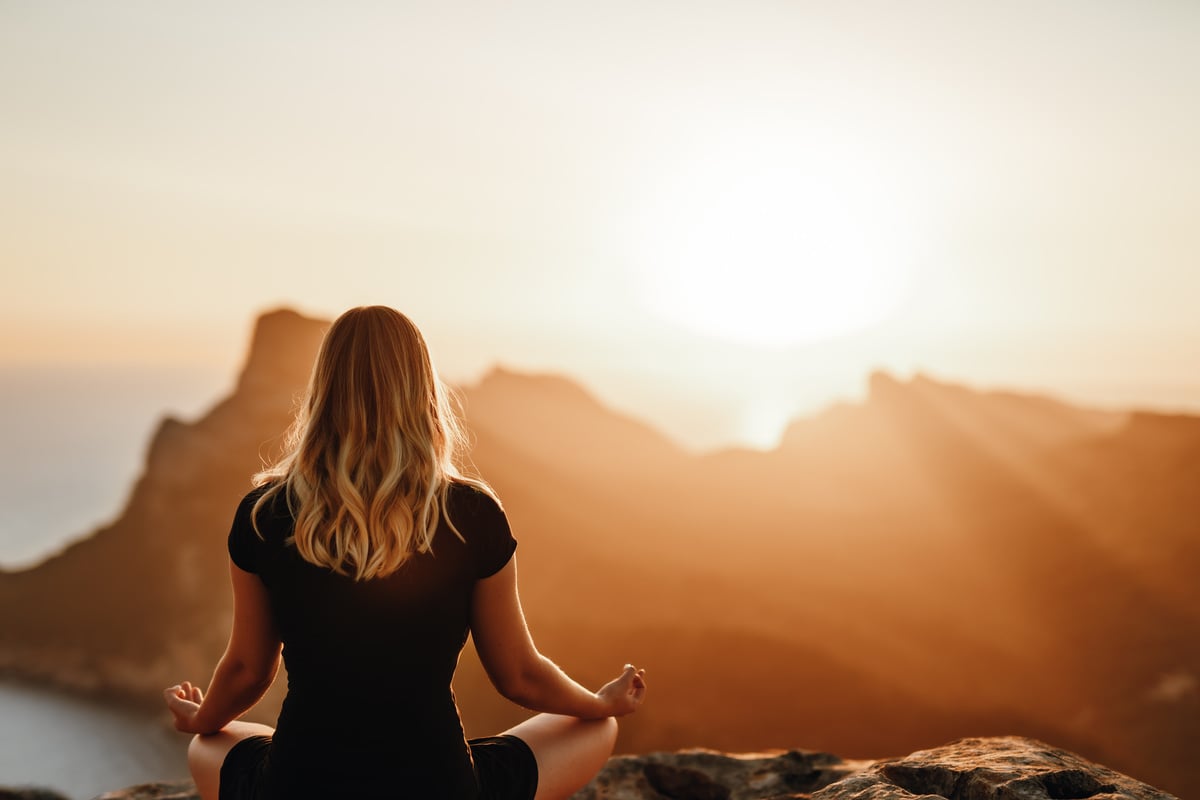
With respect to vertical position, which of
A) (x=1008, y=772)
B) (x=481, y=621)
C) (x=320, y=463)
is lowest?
(x=1008, y=772)

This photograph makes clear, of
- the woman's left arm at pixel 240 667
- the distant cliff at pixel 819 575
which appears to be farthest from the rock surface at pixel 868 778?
the distant cliff at pixel 819 575

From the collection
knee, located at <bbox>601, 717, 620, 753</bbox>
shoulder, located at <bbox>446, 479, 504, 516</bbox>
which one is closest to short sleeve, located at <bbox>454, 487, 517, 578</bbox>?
shoulder, located at <bbox>446, 479, 504, 516</bbox>

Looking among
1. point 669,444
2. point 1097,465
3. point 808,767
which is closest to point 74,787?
point 669,444

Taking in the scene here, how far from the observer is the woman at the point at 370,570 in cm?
289

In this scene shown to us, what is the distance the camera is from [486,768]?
11.5 feet

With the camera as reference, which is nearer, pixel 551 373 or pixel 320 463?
pixel 320 463

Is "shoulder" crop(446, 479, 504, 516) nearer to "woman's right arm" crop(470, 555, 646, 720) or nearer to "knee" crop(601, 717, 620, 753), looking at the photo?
"woman's right arm" crop(470, 555, 646, 720)

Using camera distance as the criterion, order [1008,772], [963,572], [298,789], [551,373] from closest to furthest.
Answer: [298,789]
[1008,772]
[963,572]
[551,373]

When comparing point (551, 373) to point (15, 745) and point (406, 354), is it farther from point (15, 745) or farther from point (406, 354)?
point (406, 354)

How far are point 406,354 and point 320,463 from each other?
53 centimetres

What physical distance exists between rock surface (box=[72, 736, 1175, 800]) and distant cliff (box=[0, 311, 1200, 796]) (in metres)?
A: 20.6

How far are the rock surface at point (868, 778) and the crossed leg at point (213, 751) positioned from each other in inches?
80.1

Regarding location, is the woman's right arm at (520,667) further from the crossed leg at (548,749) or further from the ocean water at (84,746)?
the ocean water at (84,746)

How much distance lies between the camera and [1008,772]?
12.6ft
